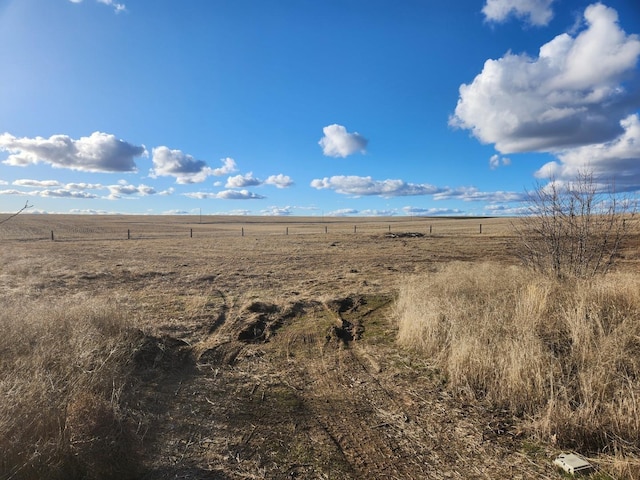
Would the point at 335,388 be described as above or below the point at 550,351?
below

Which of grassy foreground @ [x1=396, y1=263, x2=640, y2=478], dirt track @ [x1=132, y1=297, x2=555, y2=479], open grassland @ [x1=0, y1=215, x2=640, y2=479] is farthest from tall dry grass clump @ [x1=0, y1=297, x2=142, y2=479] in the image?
grassy foreground @ [x1=396, y1=263, x2=640, y2=478]

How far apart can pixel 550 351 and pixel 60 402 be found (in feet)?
21.0

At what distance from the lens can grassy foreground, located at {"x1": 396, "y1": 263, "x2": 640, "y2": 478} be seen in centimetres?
443

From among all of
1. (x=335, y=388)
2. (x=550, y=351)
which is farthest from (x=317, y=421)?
(x=550, y=351)

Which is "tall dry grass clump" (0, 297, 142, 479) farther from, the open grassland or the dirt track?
the dirt track

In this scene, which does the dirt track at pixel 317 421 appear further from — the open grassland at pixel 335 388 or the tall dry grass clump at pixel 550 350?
the tall dry grass clump at pixel 550 350

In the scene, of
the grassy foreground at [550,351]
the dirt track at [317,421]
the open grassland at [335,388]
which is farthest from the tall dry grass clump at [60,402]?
the grassy foreground at [550,351]

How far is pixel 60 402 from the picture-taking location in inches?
171

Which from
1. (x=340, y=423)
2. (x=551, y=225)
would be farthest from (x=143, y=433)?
(x=551, y=225)

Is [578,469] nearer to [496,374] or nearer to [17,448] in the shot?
[496,374]

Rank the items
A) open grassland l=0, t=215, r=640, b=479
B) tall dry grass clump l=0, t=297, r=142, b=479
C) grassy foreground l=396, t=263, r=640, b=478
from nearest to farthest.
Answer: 1. tall dry grass clump l=0, t=297, r=142, b=479
2. open grassland l=0, t=215, r=640, b=479
3. grassy foreground l=396, t=263, r=640, b=478

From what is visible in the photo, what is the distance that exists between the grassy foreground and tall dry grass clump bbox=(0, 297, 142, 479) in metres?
4.49

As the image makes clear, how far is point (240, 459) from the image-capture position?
4285 millimetres

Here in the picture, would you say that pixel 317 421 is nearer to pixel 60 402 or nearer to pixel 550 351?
pixel 60 402
